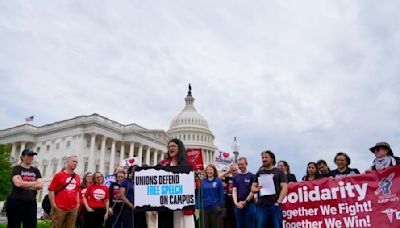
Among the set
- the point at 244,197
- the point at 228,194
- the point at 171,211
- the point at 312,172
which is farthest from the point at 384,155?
the point at 171,211

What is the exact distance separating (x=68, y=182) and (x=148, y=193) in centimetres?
346

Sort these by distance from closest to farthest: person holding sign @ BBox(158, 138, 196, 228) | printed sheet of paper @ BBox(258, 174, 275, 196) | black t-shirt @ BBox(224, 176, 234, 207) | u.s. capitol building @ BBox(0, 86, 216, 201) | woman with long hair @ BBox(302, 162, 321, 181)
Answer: person holding sign @ BBox(158, 138, 196, 228) → printed sheet of paper @ BBox(258, 174, 275, 196) → woman with long hair @ BBox(302, 162, 321, 181) → black t-shirt @ BBox(224, 176, 234, 207) → u.s. capitol building @ BBox(0, 86, 216, 201)

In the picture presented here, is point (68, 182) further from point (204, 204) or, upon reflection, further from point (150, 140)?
point (150, 140)

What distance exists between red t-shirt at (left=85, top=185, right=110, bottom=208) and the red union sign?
5082 millimetres

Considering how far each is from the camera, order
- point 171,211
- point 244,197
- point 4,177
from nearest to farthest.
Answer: point 171,211, point 244,197, point 4,177

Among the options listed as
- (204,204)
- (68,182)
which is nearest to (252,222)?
(204,204)

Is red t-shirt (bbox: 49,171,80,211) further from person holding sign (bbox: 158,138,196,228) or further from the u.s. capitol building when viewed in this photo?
the u.s. capitol building

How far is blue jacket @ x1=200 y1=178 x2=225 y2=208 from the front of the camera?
10078 mm

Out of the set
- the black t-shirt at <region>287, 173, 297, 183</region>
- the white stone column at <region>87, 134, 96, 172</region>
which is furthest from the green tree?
the black t-shirt at <region>287, 173, 297, 183</region>

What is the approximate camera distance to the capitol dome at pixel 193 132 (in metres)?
111

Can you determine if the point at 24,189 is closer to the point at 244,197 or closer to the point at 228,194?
the point at 244,197

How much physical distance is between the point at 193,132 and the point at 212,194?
102824 millimetres

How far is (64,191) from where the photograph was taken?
859cm

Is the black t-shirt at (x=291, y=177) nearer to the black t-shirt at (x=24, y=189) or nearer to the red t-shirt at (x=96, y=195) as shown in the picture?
the red t-shirt at (x=96, y=195)
